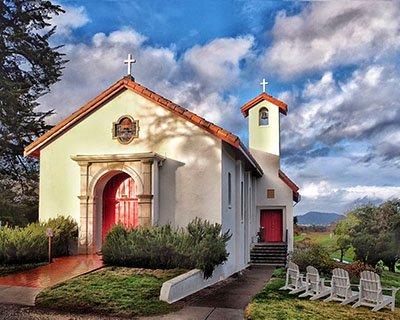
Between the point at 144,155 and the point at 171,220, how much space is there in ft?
7.93

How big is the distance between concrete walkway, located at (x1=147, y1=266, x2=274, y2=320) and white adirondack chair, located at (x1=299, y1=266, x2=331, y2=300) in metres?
1.61

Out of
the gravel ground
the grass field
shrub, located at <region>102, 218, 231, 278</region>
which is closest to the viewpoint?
the gravel ground

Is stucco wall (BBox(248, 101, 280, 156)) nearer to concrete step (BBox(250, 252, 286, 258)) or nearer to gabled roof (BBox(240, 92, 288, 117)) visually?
gabled roof (BBox(240, 92, 288, 117))

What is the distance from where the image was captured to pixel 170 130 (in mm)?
16250

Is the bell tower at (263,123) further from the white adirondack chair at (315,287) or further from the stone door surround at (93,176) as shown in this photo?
the white adirondack chair at (315,287)

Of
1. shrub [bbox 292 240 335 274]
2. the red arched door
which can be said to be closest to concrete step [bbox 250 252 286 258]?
shrub [bbox 292 240 335 274]

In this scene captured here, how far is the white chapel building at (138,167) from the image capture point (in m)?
15.8

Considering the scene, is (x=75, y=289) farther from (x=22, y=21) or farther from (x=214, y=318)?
(x=22, y=21)

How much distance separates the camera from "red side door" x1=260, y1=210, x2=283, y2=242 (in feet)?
90.9

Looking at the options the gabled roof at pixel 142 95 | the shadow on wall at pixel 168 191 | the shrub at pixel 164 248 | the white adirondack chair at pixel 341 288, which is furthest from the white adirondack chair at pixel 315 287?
the shadow on wall at pixel 168 191

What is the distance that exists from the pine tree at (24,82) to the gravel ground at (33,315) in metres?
15.2

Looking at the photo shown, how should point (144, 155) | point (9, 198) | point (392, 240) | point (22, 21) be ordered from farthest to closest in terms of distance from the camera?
point (392, 240)
point (22, 21)
point (9, 198)
point (144, 155)

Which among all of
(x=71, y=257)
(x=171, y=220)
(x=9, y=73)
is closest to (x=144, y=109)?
(x=171, y=220)

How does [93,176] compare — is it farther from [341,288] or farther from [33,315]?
[341,288]
